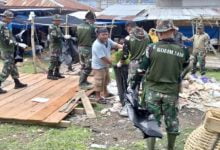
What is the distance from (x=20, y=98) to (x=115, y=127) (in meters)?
2.40

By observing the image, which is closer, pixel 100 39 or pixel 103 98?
pixel 100 39

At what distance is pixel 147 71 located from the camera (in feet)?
15.4

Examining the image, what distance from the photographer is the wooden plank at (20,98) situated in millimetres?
6766

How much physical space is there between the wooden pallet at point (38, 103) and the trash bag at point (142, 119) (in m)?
1.94

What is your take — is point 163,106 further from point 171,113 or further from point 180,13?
point 180,13

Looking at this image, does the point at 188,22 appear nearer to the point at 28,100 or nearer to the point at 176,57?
the point at 28,100

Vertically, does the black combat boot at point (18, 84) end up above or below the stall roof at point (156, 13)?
below

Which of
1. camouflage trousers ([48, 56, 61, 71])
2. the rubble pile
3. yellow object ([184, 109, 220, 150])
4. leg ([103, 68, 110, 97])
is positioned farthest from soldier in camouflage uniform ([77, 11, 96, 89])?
yellow object ([184, 109, 220, 150])

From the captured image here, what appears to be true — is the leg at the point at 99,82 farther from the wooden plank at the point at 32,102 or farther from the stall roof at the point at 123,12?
the stall roof at the point at 123,12

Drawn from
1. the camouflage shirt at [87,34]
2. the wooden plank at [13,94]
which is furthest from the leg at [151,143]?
the camouflage shirt at [87,34]

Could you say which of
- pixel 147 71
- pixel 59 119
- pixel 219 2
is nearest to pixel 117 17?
pixel 219 2

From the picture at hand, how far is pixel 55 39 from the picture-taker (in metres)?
9.42

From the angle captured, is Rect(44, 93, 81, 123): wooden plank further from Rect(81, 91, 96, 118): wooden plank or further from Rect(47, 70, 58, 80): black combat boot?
Rect(47, 70, 58, 80): black combat boot

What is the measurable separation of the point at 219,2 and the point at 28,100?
15.9m
